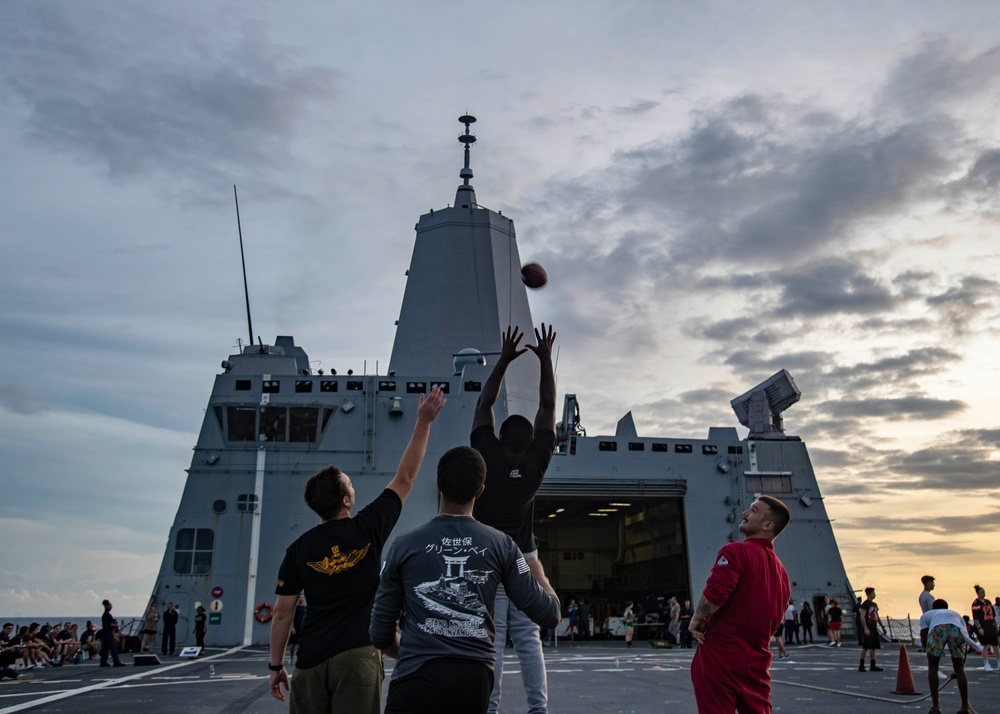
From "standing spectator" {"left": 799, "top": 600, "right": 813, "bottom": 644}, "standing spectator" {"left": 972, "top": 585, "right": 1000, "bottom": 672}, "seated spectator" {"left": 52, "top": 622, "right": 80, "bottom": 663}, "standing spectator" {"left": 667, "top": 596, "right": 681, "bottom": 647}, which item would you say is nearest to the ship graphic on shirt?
"standing spectator" {"left": 972, "top": 585, "right": 1000, "bottom": 672}

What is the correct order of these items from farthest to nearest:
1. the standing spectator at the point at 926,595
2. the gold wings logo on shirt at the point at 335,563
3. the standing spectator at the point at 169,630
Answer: the standing spectator at the point at 169,630 < the standing spectator at the point at 926,595 < the gold wings logo on shirt at the point at 335,563

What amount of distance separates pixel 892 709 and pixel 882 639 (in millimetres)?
22839

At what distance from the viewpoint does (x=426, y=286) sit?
3219 cm

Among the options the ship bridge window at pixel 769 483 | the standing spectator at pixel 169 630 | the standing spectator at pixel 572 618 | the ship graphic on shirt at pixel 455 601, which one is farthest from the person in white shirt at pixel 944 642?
the ship bridge window at pixel 769 483

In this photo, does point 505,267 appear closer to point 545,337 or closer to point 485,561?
point 545,337

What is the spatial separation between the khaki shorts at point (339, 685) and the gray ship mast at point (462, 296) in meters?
25.1

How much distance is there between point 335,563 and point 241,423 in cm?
2353

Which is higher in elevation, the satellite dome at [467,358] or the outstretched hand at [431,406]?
the satellite dome at [467,358]

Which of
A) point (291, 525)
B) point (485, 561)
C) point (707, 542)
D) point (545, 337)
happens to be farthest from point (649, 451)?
point (485, 561)

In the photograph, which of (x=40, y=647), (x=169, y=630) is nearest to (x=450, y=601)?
(x=40, y=647)

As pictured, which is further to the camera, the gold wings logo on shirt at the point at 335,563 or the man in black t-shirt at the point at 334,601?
the gold wings logo on shirt at the point at 335,563

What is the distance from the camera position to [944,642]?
942 cm

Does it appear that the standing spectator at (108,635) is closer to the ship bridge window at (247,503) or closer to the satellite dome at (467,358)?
the ship bridge window at (247,503)

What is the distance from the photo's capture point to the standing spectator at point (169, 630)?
22.1 m
